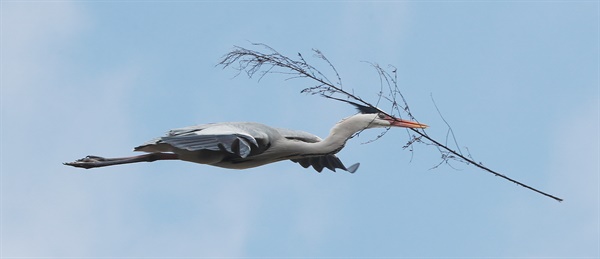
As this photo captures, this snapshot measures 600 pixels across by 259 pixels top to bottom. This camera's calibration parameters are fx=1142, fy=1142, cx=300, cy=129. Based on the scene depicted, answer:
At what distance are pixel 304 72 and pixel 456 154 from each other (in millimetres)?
1150

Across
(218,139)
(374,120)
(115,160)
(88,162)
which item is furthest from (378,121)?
(88,162)

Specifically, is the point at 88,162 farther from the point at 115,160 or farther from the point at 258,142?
the point at 258,142

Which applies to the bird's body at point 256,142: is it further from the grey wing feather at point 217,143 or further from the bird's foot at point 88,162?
the bird's foot at point 88,162

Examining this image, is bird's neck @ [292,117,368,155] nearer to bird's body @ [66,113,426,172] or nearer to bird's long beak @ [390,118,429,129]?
bird's body @ [66,113,426,172]

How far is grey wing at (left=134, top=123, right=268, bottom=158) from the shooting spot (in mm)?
7105

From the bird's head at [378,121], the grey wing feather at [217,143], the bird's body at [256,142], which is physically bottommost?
the grey wing feather at [217,143]

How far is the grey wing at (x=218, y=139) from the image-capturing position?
7.11 m

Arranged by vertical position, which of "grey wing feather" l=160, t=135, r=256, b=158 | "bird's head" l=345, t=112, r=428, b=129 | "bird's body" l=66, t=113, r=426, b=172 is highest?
"bird's head" l=345, t=112, r=428, b=129

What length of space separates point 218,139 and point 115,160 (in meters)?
1.41

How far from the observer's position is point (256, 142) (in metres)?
7.41

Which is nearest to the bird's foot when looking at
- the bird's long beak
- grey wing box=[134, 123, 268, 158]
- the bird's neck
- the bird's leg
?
the bird's leg

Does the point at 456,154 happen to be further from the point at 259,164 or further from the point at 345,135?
the point at 259,164

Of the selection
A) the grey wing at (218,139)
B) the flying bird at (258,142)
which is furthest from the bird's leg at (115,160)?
the grey wing at (218,139)

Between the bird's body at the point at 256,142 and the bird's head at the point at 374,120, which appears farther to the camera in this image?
the bird's head at the point at 374,120
